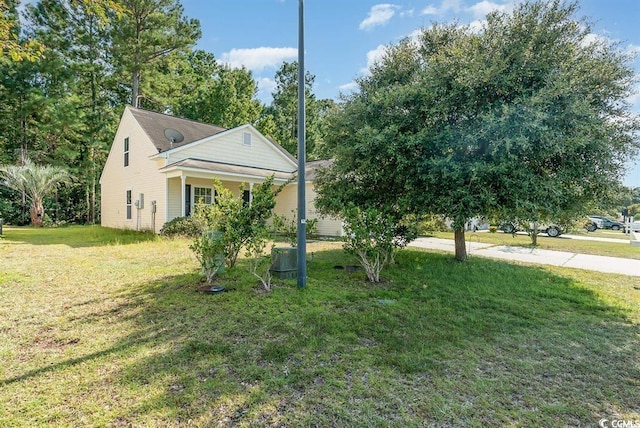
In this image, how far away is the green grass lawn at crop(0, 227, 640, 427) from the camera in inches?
93.4

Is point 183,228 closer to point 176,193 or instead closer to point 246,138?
point 176,193

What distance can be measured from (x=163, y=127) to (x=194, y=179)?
133 inches

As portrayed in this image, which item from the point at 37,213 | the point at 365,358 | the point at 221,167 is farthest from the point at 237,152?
the point at 365,358

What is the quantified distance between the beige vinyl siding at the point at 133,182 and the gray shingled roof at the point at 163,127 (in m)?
0.27

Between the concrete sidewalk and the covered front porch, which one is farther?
the covered front porch

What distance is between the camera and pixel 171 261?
7730mm

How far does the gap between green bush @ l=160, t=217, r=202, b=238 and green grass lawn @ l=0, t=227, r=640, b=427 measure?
5668 millimetres

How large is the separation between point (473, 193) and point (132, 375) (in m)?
5.85

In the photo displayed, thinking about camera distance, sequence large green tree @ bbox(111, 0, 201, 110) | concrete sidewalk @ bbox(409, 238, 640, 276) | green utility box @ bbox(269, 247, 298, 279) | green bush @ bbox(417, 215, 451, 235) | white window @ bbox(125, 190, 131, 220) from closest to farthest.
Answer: green utility box @ bbox(269, 247, 298, 279) < green bush @ bbox(417, 215, 451, 235) < concrete sidewalk @ bbox(409, 238, 640, 276) < white window @ bbox(125, 190, 131, 220) < large green tree @ bbox(111, 0, 201, 110)

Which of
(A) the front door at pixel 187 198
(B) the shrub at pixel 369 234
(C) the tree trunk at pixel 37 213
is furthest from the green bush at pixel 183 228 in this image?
(C) the tree trunk at pixel 37 213

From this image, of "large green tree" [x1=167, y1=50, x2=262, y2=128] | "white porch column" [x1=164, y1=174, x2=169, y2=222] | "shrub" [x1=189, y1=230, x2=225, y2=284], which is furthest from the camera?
"large green tree" [x1=167, y1=50, x2=262, y2=128]

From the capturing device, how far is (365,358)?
125 inches

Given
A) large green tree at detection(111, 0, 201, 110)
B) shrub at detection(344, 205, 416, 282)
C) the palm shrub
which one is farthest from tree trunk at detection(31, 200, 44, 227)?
shrub at detection(344, 205, 416, 282)

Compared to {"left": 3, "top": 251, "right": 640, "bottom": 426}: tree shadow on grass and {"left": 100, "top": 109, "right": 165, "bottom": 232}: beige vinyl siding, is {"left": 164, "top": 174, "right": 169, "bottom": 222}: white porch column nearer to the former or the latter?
{"left": 100, "top": 109, "right": 165, "bottom": 232}: beige vinyl siding
